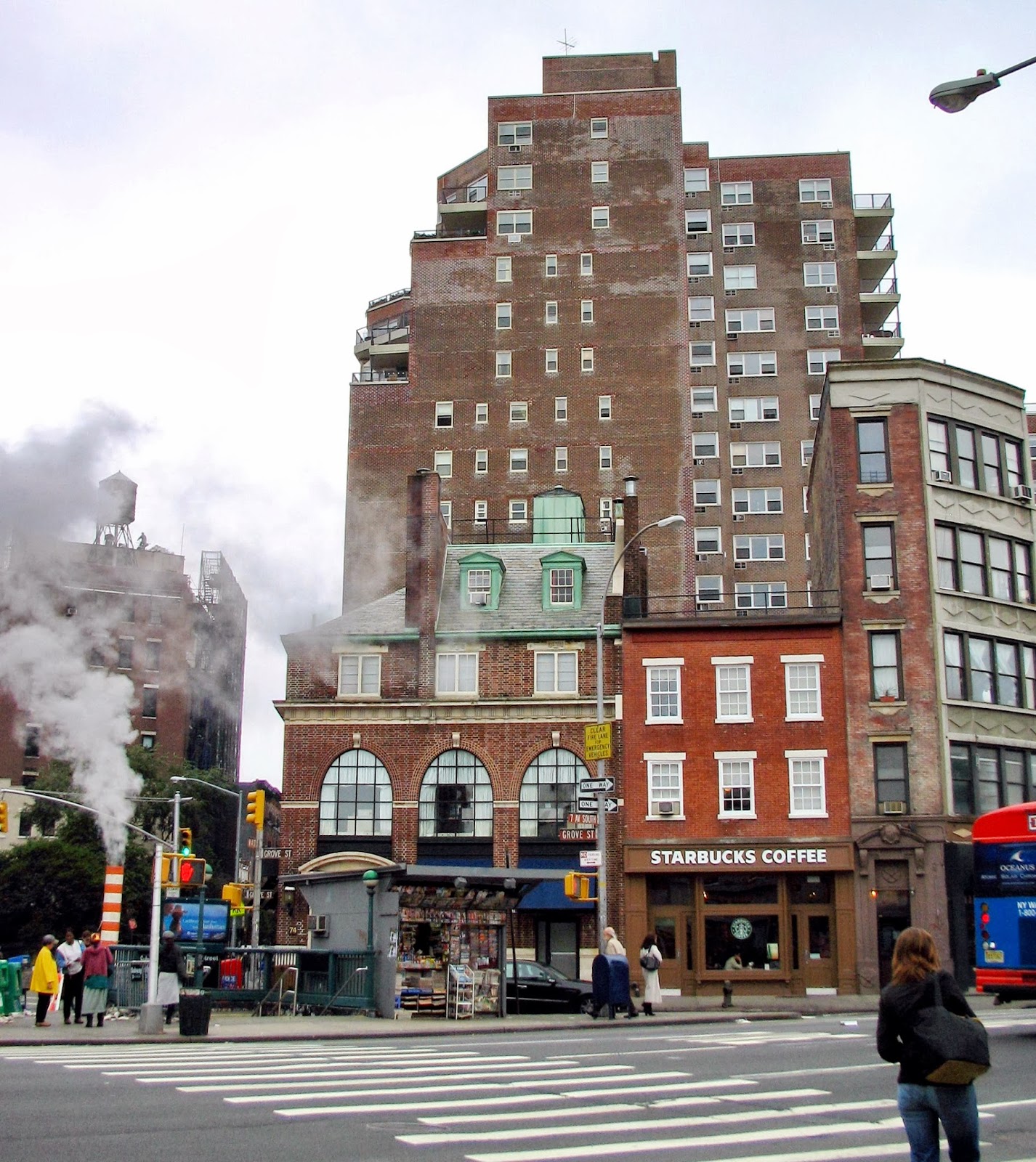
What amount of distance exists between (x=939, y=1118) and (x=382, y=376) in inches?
2764

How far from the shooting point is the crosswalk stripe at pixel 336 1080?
14.8m

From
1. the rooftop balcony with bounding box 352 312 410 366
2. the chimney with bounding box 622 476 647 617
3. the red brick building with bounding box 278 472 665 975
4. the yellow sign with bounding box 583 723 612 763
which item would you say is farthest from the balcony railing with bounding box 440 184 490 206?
the yellow sign with bounding box 583 723 612 763

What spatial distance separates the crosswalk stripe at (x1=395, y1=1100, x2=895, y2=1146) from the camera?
38.4ft

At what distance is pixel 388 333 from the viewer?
274 feet

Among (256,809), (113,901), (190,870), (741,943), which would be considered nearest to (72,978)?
(190,870)

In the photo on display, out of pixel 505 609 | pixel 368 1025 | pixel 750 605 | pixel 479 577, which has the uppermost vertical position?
pixel 750 605

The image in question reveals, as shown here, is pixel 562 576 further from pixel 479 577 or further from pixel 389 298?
pixel 389 298

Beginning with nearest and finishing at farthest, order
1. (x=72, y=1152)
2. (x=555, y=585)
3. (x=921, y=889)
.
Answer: (x=72, y=1152), (x=921, y=889), (x=555, y=585)

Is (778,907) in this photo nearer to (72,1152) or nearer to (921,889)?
(921,889)

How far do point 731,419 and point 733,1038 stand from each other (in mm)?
57500

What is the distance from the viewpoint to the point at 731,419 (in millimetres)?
77250

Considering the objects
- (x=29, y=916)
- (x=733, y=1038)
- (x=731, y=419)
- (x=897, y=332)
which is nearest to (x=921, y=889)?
(x=733, y=1038)

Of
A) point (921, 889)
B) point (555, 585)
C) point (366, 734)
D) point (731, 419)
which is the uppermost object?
point (731, 419)

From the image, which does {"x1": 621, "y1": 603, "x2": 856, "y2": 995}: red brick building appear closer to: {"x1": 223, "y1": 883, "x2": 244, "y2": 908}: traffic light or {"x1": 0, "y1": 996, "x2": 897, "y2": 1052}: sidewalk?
{"x1": 0, "y1": 996, "x2": 897, "y2": 1052}: sidewalk
